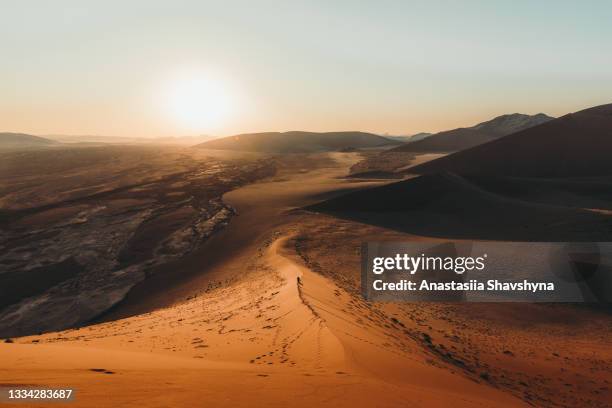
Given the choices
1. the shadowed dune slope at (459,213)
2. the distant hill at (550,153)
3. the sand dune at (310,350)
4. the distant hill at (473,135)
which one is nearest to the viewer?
the sand dune at (310,350)

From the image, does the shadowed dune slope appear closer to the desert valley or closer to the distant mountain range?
the distant mountain range

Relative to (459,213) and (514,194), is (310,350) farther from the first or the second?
(514,194)

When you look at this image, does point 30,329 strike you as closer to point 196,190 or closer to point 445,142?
point 196,190

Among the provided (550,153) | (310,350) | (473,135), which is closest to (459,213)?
(310,350)

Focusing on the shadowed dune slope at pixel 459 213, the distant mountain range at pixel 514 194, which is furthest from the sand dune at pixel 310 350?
the distant mountain range at pixel 514 194

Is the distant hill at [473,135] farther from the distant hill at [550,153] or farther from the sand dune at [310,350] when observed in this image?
the sand dune at [310,350]

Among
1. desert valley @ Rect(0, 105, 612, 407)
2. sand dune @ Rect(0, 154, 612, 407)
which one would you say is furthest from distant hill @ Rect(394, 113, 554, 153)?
sand dune @ Rect(0, 154, 612, 407)
